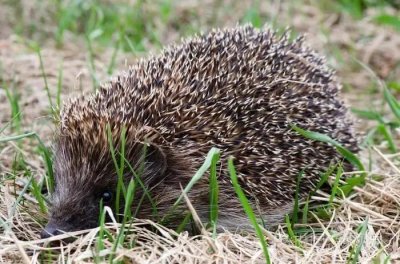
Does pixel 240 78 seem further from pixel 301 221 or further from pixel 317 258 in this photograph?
pixel 317 258

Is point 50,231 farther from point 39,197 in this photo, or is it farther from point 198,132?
point 198,132

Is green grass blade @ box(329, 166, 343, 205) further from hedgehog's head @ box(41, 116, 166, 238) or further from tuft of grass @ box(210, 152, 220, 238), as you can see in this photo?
hedgehog's head @ box(41, 116, 166, 238)

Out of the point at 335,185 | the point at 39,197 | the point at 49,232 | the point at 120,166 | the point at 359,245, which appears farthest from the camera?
the point at 335,185

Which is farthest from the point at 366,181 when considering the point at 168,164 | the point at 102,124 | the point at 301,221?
the point at 102,124

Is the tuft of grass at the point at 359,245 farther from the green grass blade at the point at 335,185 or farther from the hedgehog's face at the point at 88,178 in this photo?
the hedgehog's face at the point at 88,178

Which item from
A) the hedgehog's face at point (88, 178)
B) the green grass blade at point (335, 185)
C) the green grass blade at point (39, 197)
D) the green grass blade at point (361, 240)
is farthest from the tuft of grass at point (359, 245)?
the green grass blade at point (39, 197)

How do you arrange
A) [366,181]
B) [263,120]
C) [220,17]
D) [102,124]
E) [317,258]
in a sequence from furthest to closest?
1. [220,17]
2. [366,181]
3. [263,120]
4. [102,124]
5. [317,258]

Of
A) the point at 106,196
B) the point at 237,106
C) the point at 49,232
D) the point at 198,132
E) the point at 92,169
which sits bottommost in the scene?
the point at 49,232

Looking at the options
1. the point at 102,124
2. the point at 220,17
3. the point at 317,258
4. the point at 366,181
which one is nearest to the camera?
the point at 317,258

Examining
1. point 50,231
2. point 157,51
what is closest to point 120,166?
point 50,231
